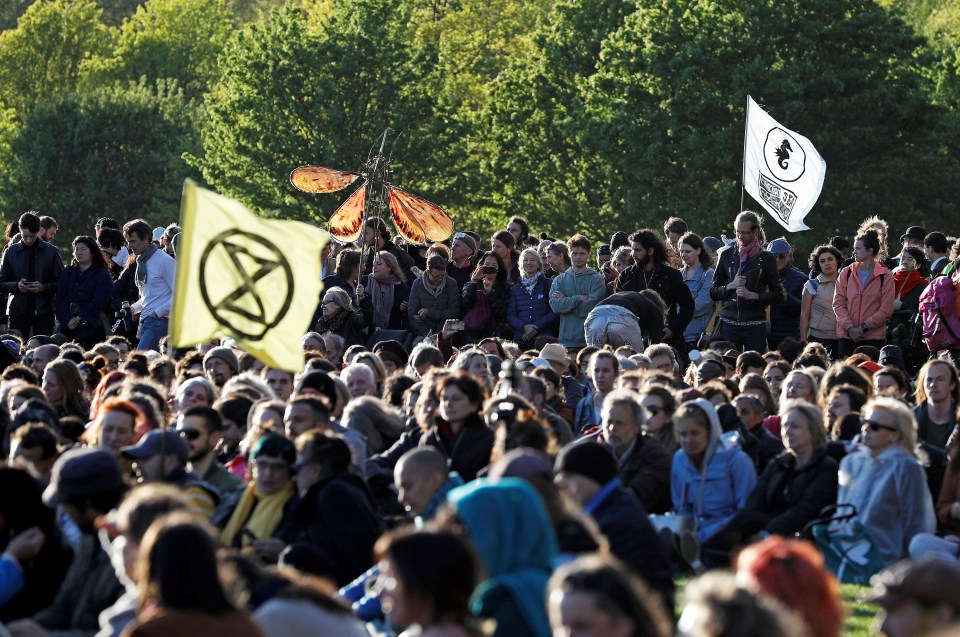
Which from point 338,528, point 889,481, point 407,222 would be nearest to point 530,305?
point 407,222

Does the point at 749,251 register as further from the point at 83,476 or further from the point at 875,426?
the point at 83,476

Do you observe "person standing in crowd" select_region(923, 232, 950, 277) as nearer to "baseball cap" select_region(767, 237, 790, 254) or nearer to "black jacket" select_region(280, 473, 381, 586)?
"baseball cap" select_region(767, 237, 790, 254)

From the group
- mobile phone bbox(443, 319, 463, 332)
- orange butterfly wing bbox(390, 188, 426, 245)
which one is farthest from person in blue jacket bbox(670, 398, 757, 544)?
orange butterfly wing bbox(390, 188, 426, 245)

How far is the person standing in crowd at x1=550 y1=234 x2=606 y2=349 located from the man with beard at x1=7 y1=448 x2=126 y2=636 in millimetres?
10190

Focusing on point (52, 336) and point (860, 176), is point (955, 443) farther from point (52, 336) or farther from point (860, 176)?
point (860, 176)

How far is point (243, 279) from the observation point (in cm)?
972

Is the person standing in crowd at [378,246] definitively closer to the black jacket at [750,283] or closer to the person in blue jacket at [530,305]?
the person in blue jacket at [530,305]

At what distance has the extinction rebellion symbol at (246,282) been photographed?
9578 mm

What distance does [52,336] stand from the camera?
65.3 feet

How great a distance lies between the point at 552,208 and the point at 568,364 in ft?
111

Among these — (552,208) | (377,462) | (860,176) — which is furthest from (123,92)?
(377,462)

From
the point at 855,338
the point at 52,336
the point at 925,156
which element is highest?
the point at 925,156

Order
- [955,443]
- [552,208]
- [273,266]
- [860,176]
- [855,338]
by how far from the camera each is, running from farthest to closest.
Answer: [552,208], [860,176], [855,338], [955,443], [273,266]

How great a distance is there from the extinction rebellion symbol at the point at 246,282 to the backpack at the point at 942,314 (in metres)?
8.60
